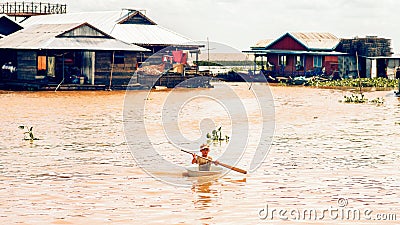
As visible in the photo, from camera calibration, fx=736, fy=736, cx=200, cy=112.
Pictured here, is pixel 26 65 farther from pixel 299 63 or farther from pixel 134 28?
pixel 299 63

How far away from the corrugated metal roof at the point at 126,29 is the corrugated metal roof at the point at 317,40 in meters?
8.33

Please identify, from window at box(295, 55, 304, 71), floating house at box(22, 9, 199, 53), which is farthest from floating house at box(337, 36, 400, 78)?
floating house at box(22, 9, 199, 53)

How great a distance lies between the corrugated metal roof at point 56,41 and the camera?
3608 centimetres

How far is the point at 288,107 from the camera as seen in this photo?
1147 inches

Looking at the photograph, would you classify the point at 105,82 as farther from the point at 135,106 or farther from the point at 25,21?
the point at 25,21

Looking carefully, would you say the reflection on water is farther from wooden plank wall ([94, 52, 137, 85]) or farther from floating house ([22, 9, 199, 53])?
floating house ([22, 9, 199, 53])

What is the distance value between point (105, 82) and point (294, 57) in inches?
632

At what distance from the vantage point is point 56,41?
36.3 m

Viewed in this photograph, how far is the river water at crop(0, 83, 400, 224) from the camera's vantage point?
34.5 ft

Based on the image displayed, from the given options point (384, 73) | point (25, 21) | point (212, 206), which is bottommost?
point (212, 206)

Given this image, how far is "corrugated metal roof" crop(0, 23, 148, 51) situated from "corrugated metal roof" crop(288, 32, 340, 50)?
14.8 metres

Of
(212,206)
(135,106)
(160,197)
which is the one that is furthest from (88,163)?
(135,106)

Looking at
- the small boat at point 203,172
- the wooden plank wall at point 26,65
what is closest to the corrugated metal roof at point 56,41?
the wooden plank wall at point 26,65

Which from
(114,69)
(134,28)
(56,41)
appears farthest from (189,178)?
(134,28)
